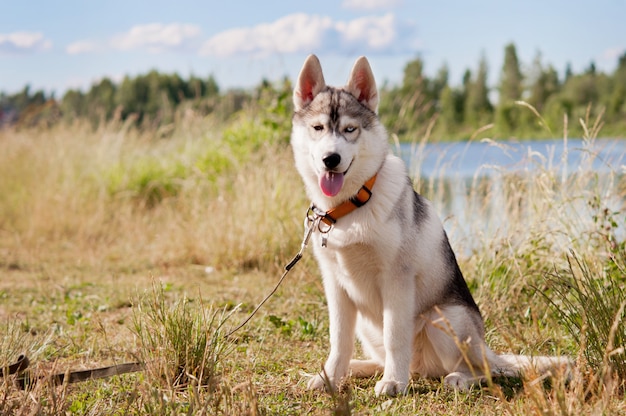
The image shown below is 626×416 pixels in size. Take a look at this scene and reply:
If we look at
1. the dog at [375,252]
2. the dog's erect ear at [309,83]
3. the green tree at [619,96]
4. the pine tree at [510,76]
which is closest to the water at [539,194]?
the dog at [375,252]

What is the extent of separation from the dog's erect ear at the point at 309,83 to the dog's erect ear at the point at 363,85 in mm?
174

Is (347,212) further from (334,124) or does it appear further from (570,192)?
(570,192)

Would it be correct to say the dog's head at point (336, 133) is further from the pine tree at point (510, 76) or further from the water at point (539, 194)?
the pine tree at point (510, 76)

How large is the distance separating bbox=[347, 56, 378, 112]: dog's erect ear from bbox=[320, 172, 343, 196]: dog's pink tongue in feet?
1.64

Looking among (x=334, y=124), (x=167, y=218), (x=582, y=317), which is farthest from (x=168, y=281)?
(x=582, y=317)

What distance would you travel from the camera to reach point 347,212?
3.36 meters

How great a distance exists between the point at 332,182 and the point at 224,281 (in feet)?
11.5

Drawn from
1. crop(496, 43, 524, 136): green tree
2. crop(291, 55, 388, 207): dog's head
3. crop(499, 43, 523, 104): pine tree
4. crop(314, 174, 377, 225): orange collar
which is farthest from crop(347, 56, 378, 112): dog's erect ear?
crop(499, 43, 523, 104): pine tree

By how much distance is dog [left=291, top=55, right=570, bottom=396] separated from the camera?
3271 mm

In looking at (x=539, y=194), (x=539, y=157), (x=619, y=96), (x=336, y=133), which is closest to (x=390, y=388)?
(x=336, y=133)

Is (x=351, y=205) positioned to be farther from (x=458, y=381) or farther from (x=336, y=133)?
(x=458, y=381)

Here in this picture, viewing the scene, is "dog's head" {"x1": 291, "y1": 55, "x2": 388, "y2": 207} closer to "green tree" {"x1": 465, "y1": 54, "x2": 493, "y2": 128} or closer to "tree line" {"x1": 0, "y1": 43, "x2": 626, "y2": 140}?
"tree line" {"x1": 0, "y1": 43, "x2": 626, "y2": 140}

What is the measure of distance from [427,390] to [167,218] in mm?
5906

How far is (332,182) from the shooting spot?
328 cm
